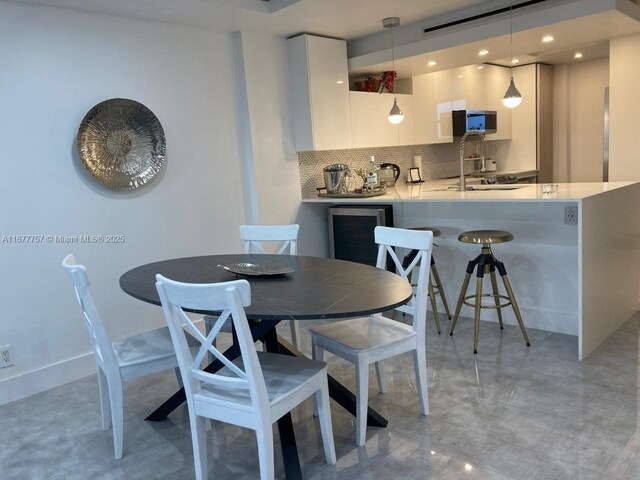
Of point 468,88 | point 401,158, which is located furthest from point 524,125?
point 401,158

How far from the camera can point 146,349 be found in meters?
2.56

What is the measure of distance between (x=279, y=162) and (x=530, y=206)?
81.8 inches

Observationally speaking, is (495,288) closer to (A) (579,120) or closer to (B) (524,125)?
(B) (524,125)

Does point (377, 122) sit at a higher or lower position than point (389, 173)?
higher

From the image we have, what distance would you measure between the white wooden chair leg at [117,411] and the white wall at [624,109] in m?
4.29

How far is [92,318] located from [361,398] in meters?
1.26

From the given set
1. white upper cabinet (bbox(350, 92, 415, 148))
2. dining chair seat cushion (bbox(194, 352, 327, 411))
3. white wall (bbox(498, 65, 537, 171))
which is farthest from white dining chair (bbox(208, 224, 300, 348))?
white wall (bbox(498, 65, 537, 171))

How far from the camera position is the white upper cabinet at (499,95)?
632 centimetres

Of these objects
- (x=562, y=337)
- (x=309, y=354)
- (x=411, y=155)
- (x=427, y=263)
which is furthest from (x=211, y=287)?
(x=411, y=155)

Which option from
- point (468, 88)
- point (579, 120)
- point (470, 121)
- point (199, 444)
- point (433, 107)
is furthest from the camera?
point (579, 120)

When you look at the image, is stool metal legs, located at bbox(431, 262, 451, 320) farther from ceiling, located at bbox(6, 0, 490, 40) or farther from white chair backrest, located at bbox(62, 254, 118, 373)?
white chair backrest, located at bbox(62, 254, 118, 373)

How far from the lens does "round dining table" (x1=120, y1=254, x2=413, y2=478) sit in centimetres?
198

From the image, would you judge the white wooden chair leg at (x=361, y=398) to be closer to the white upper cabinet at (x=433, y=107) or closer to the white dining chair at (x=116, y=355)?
the white dining chair at (x=116, y=355)

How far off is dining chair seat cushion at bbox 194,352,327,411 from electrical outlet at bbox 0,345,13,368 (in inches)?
68.1
